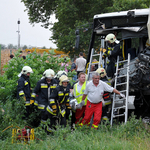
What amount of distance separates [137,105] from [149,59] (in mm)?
1582

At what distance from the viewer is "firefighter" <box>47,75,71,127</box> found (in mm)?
7285

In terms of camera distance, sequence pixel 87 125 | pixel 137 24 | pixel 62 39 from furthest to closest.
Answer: pixel 62 39
pixel 137 24
pixel 87 125

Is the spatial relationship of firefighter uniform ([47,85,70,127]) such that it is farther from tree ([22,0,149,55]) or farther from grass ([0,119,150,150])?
tree ([22,0,149,55])

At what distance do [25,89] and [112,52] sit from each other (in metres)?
2.75

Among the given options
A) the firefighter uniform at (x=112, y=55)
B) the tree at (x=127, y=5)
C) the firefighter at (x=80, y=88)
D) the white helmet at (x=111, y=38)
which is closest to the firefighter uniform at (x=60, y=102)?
the firefighter at (x=80, y=88)

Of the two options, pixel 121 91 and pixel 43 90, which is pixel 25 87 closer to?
pixel 43 90

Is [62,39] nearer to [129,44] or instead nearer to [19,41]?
[19,41]

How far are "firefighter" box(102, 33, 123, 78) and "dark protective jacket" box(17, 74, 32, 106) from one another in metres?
2.51

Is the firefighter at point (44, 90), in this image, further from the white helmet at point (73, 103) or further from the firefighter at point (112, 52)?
the firefighter at point (112, 52)

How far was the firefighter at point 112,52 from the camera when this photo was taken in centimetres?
891

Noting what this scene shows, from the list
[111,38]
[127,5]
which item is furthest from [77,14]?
[111,38]

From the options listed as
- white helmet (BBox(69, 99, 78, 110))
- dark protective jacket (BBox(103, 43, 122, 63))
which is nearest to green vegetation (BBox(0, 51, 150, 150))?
white helmet (BBox(69, 99, 78, 110))

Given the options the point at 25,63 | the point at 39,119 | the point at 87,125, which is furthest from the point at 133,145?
the point at 25,63

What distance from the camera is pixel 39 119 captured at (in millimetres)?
8398
